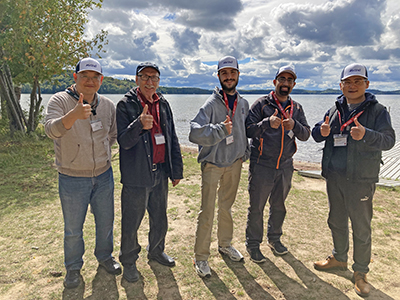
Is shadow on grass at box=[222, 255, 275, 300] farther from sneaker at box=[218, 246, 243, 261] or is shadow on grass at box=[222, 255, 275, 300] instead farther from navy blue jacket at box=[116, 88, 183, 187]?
navy blue jacket at box=[116, 88, 183, 187]

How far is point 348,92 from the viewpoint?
11.9ft

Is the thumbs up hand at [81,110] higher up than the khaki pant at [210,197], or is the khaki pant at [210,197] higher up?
the thumbs up hand at [81,110]

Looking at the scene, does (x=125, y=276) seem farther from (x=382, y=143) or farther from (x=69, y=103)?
(x=382, y=143)

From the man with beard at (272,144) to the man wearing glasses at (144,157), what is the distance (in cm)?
119

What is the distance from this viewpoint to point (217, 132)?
350 cm

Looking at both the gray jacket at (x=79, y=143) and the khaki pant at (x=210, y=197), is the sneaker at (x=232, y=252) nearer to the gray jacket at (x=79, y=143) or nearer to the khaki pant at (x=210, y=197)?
the khaki pant at (x=210, y=197)

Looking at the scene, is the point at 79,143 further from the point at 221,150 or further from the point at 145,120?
the point at 221,150

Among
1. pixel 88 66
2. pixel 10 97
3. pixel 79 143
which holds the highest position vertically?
pixel 88 66

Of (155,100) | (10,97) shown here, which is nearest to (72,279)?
(155,100)

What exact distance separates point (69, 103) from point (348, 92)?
3.53 metres

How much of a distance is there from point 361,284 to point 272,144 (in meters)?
2.16

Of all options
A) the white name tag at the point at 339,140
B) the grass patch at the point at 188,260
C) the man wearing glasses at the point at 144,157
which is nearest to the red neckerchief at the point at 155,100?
the man wearing glasses at the point at 144,157

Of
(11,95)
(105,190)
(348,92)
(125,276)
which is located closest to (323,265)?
(348,92)

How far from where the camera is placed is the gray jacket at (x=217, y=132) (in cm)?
352
